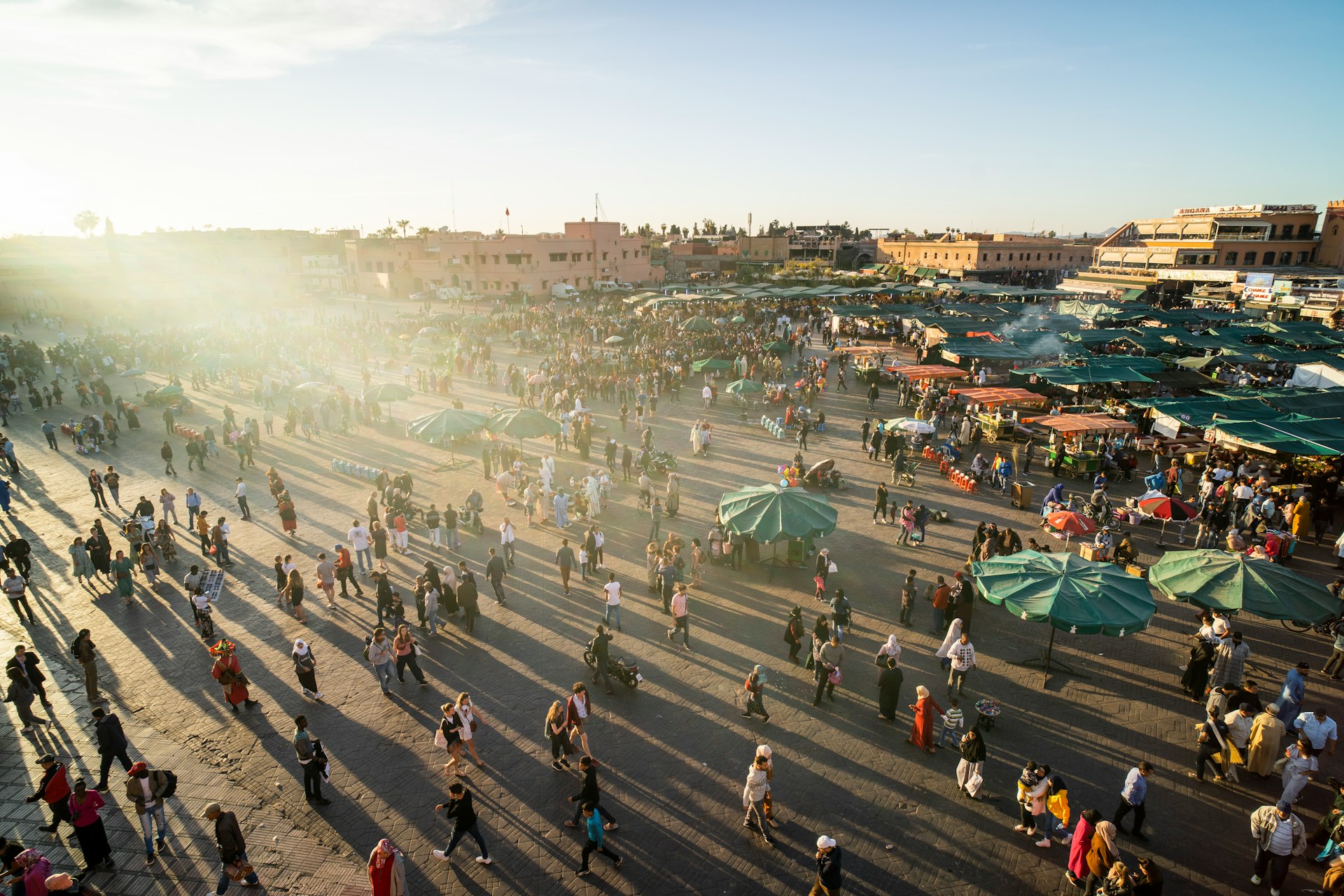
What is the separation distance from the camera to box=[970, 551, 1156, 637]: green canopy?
8500 millimetres

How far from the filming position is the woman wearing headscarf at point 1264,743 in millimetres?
7805

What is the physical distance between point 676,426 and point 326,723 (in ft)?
52.7

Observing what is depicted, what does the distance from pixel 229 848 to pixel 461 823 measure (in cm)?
229

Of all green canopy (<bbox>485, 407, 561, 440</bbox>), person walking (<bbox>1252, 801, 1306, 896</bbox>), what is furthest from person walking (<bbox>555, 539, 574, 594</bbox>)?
person walking (<bbox>1252, 801, 1306, 896</bbox>)

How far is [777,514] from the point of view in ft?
38.8

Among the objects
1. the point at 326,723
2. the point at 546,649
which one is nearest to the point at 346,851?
the point at 326,723

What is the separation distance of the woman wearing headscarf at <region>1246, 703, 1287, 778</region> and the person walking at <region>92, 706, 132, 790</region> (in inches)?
543

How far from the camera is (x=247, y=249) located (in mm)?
74125

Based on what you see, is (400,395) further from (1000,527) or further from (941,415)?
(941,415)

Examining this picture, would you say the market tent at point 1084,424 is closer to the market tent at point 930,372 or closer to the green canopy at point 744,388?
the market tent at point 930,372

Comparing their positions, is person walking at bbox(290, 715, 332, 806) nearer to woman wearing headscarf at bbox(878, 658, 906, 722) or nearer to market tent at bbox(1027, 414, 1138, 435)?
woman wearing headscarf at bbox(878, 658, 906, 722)

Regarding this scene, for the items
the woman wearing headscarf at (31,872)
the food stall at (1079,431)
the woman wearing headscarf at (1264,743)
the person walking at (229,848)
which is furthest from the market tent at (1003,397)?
the woman wearing headscarf at (31,872)

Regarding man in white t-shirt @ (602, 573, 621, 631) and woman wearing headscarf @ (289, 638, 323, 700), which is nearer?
woman wearing headscarf @ (289, 638, 323, 700)

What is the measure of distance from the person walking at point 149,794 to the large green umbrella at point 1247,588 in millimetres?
13245
